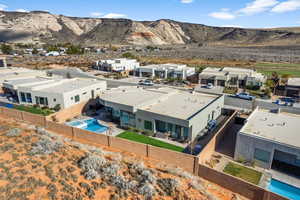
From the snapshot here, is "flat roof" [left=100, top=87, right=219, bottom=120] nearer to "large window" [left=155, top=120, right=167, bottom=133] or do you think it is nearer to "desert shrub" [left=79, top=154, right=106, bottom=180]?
"large window" [left=155, top=120, right=167, bottom=133]

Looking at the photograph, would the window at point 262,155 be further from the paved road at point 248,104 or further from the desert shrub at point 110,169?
the paved road at point 248,104

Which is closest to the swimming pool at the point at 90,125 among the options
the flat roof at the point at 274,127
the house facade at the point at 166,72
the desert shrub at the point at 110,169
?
the desert shrub at the point at 110,169

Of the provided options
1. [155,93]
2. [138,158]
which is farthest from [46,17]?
[138,158]

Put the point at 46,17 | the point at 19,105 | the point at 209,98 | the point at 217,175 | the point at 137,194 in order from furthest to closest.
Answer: the point at 46,17, the point at 19,105, the point at 209,98, the point at 217,175, the point at 137,194

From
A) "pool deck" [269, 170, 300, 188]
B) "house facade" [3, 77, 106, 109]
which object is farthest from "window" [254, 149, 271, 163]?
"house facade" [3, 77, 106, 109]

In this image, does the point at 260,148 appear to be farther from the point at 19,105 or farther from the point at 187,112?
the point at 19,105

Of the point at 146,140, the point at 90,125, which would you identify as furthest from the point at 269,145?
the point at 90,125
